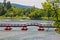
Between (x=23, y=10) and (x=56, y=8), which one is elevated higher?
(x=56, y=8)

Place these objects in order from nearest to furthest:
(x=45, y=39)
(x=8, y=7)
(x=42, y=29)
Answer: (x=45, y=39)
(x=42, y=29)
(x=8, y=7)

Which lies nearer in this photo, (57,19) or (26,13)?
(57,19)

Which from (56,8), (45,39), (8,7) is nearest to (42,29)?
(45,39)

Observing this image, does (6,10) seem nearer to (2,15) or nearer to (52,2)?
(2,15)

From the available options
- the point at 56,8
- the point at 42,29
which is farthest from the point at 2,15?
the point at 56,8

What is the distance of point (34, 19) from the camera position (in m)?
105

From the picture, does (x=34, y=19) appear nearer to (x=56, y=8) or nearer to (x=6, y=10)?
(x=6, y=10)

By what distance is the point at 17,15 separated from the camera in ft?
340

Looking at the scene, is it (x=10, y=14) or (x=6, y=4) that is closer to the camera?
(x=10, y=14)

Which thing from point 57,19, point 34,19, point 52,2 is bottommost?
point 34,19

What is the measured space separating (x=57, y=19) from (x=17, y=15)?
85.5m

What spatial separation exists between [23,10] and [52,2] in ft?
288

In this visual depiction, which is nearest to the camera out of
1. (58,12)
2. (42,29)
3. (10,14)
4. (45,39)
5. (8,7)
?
(58,12)

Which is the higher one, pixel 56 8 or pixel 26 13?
pixel 56 8
